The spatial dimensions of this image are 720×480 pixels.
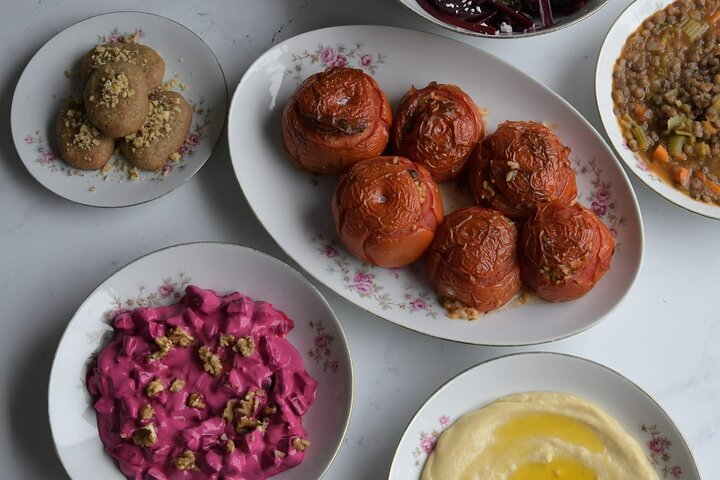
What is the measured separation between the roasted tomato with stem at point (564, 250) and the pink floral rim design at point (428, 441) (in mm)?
636

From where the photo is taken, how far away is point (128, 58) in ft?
9.89

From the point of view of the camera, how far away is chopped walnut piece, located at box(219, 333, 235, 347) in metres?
2.75

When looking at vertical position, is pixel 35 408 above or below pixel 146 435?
below

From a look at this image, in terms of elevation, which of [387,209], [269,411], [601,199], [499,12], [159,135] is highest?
[499,12]

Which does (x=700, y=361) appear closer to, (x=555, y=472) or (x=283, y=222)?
(x=555, y=472)

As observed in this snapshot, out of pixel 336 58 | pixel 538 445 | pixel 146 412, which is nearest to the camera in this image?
pixel 146 412

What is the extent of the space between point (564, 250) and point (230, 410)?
54.3 inches

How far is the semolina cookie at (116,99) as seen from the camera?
2855 millimetres

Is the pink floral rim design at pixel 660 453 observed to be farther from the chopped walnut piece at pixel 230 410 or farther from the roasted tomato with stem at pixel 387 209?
the chopped walnut piece at pixel 230 410

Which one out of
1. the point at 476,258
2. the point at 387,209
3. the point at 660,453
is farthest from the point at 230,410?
the point at 660,453

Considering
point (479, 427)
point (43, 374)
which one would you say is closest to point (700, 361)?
point (479, 427)

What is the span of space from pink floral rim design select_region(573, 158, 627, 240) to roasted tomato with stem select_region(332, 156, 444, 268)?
2.22ft

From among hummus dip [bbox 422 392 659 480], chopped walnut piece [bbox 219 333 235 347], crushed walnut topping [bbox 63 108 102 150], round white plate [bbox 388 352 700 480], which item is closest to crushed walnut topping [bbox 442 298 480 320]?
round white plate [bbox 388 352 700 480]

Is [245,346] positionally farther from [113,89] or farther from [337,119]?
[113,89]
